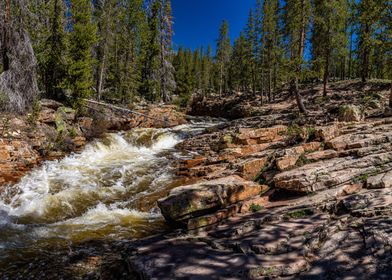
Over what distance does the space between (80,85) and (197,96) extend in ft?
121

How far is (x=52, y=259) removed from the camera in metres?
6.25

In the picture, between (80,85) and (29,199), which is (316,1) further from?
(29,199)

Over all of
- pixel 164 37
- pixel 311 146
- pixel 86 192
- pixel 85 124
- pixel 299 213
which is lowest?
pixel 86 192

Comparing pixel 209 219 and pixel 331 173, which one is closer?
pixel 209 219

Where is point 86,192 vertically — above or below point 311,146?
below

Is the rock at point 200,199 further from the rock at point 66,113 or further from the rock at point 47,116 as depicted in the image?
the rock at point 66,113

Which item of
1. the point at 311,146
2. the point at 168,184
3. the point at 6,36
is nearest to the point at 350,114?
the point at 311,146

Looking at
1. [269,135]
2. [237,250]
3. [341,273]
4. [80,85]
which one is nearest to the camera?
[341,273]

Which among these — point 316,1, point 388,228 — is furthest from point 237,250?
point 316,1

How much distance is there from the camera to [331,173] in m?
7.42

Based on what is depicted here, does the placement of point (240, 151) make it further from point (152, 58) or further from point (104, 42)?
point (152, 58)

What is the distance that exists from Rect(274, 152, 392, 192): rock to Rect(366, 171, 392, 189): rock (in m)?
0.36

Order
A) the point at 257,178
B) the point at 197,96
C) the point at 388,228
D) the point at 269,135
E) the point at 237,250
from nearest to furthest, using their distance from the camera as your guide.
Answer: the point at 388,228 < the point at 237,250 < the point at 257,178 < the point at 269,135 < the point at 197,96

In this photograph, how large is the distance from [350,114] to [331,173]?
7.70 m
